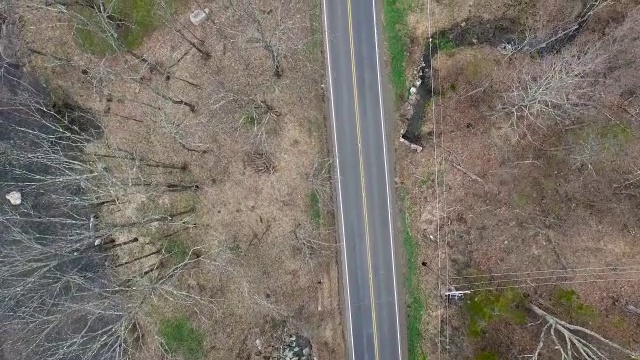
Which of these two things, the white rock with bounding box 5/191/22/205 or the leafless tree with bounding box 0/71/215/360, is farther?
the white rock with bounding box 5/191/22/205

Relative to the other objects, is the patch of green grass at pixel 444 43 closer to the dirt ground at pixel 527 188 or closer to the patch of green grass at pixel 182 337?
the dirt ground at pixel 527 188

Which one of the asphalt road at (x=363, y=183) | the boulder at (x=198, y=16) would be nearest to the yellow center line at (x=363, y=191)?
the asphalt road at (x=363, y=183)

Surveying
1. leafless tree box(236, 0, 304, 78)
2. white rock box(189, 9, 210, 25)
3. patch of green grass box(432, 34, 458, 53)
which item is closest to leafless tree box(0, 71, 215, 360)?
white rock box(189, 9, 210, 25)

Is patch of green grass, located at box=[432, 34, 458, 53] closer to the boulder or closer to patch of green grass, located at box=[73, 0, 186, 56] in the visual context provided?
the boulder

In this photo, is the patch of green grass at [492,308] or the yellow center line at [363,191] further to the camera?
the yellow center line at [363,191]

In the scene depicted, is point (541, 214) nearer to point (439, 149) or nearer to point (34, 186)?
point (439, 149)

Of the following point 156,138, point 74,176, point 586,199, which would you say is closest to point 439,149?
point 586,199
